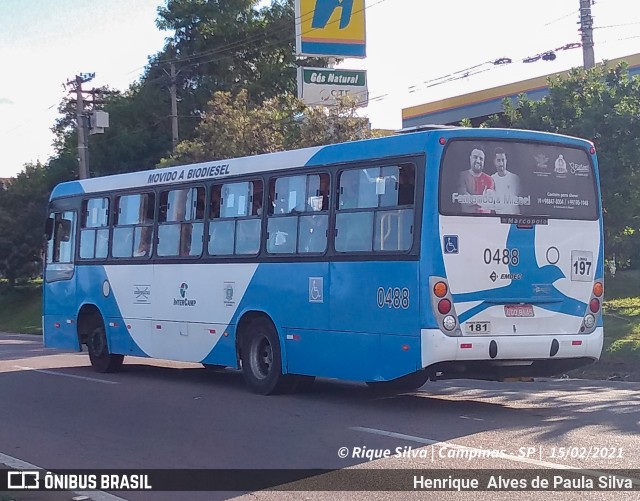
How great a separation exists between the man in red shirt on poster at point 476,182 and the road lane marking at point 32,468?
520 cm

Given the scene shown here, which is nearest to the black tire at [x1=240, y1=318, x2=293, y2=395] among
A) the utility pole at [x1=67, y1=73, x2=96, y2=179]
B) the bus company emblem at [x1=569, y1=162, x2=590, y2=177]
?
the bus company emblem at [x1=569, y1=162, x2=590, y2=177]

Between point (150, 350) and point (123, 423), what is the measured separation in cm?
449

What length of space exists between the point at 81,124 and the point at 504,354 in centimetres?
2958

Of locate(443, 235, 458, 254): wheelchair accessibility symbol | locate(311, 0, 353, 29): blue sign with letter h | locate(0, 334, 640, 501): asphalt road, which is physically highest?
locate(311, 0, 353, 29): blue sign with letter h

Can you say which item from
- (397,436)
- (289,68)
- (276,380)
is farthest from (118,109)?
(397,436)

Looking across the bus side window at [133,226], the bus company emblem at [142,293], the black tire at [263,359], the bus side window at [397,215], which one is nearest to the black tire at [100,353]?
the bus company emblem at [142,293]

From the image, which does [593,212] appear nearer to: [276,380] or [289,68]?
[276,380]

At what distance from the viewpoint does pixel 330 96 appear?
30.1 metres

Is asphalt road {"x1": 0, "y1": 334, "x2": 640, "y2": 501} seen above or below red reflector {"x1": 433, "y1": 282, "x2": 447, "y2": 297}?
below

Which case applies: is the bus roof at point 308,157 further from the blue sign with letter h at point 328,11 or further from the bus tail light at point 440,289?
the blue sign with letter h at point 328,11

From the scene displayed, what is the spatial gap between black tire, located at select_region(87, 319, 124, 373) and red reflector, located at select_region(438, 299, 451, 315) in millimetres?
8163

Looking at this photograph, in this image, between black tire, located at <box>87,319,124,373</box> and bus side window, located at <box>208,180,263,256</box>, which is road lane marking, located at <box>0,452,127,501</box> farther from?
black tire, located at <box>87,319,124,373</box>

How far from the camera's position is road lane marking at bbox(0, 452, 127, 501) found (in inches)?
313

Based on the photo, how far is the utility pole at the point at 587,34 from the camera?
24.4 metres
